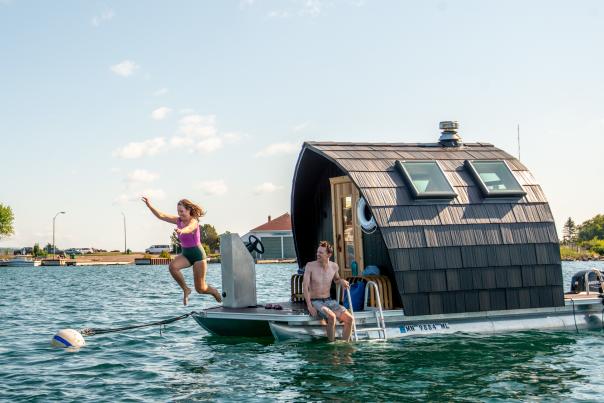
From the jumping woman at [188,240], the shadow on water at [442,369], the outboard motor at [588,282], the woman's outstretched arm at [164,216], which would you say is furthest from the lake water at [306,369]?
the woman's outstretched arm at [164,216]

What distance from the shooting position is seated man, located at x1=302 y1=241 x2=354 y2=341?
11.9m

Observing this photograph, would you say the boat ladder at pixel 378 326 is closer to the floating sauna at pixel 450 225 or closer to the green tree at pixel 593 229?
the floating sauna at pixel 450 225

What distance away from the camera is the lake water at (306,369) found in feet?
30.0

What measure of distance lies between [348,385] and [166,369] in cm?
312

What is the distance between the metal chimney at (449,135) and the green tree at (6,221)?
90.8m

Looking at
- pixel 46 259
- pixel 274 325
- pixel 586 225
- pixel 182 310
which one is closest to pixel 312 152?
pixel 274 325

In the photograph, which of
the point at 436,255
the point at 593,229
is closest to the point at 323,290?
the point at 436,255

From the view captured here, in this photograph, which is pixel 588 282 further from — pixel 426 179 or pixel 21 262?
pixel 21 262

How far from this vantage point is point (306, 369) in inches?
409

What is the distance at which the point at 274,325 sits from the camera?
12.1 metres

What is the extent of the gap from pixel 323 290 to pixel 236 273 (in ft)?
6.62

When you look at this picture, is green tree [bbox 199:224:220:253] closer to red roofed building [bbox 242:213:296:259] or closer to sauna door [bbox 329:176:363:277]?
red roofed building [bbox 242:213:296:259]

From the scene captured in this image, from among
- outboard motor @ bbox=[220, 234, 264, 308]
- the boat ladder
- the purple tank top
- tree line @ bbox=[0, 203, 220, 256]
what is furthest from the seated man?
tree line @ bbox=[0, 203, 220, 256]

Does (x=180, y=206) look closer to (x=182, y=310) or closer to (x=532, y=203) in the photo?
(x=532, y=203)
